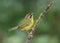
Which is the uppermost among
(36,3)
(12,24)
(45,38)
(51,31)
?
(36,3)

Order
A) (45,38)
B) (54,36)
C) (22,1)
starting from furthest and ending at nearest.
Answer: (22,1) → (54,36) → (45,38)

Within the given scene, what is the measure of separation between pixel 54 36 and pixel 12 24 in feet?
1.61

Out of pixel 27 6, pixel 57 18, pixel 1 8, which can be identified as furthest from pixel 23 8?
pixel 57 18

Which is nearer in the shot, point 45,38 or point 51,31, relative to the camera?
point 45,38

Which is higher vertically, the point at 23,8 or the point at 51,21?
the point at 23,8

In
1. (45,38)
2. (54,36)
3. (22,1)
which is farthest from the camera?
(22,1)

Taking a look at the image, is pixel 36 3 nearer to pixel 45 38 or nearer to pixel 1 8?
pixel 1 8

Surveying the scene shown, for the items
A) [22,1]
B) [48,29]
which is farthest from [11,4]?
[48,29]

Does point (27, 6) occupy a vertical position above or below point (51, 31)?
above

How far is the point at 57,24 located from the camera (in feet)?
8.54

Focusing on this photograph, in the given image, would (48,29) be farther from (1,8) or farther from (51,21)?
(1,8)

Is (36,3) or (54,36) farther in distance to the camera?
(36,3)

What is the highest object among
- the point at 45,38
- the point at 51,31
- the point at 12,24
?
the point at 12,24

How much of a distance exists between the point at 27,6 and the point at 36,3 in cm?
15
